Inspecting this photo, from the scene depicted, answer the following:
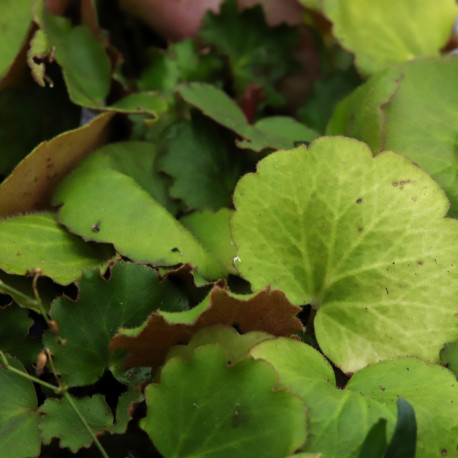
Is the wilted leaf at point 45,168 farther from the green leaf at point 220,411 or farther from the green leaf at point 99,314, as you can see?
the green leaf at point 220,411

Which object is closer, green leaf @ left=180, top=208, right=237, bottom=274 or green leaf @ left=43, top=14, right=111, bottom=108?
green leaf @ left=180, top=208, right=237, bottom=274

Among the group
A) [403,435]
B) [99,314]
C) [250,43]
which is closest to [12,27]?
[250,43]

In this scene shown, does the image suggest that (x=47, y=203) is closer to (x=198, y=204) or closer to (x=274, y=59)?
(x=198, y=204)

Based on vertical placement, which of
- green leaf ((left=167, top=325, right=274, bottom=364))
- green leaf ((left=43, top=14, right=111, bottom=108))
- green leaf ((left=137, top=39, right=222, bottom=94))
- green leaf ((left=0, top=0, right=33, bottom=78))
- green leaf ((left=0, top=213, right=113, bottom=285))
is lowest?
green leaf ((left=167, top=325, right=274, bottom=364))

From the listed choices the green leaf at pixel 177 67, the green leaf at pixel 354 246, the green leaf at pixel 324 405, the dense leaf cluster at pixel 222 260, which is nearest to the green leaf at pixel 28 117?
the dense leaf cluster at pixel 222 260

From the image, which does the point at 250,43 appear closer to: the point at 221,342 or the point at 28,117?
the point at 28,117

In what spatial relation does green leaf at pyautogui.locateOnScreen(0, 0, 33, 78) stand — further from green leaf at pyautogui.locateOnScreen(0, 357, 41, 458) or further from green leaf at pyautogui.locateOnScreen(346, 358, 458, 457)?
green leaf at pyautogui.locateOnScreen(346, 358, 458, 457)

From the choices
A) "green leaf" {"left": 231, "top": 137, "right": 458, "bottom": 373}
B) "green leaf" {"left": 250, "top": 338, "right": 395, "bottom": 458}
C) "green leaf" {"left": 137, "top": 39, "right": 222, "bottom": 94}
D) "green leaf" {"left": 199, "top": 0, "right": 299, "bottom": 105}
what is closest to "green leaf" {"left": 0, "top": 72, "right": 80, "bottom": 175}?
"green leaf" {"left": 137, "top": 39, "right": 222, "bottom": 94}

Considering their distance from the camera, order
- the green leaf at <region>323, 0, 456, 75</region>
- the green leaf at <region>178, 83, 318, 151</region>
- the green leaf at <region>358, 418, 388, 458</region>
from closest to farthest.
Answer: the green leaf at <region>358, 418, 388, 458</region>, the green leaf at <region>178, 83, 318, 151</region>, the green leaf at <region>323, 0, 456, 75</region>

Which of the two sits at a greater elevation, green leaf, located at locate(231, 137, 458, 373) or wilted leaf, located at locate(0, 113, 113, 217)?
wilted leaf, located at locate(0, 113, 113, 217)
